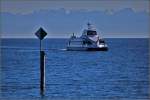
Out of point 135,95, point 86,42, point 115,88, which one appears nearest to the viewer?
point 135,95

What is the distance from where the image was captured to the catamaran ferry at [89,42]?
87.6m

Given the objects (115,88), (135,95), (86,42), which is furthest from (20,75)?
(86,42)

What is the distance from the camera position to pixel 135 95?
1120 inches

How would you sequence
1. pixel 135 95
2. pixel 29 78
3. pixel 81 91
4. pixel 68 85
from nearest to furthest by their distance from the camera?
pixel 135 95
pixel 81 91
pixel 68 85
pixel 29 78

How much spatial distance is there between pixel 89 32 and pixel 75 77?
156 ft

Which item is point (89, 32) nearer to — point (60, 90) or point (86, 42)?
point (86, 42)

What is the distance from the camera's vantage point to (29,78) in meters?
40.2

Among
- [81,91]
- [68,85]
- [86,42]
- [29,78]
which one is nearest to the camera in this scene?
[81,91]

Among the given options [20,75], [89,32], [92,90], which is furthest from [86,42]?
[92,90]

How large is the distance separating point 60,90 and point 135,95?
4.15 metres

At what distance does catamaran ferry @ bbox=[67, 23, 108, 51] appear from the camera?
87.6 m

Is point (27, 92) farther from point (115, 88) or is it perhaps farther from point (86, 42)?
point (86, 42)

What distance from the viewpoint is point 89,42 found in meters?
88.3

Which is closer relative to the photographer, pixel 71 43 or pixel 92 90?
pixel 92 90
